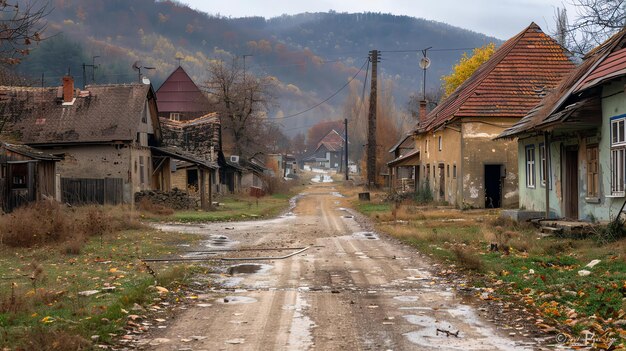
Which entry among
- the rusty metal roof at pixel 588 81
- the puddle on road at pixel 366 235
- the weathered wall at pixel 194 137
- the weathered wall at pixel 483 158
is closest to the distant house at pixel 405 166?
the weathered wall at pixel 194 137

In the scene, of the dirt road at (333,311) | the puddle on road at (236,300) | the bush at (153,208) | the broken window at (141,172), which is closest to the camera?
the dirt road at (333,311)

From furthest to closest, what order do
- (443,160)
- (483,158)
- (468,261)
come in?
1. (443,160)
2. (483,158)
3. (468,261)

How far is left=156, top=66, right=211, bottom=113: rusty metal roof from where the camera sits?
79375 millimetres

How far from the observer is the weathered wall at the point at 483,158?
1389 inches

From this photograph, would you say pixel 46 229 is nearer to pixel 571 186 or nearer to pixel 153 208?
pixel 153 208

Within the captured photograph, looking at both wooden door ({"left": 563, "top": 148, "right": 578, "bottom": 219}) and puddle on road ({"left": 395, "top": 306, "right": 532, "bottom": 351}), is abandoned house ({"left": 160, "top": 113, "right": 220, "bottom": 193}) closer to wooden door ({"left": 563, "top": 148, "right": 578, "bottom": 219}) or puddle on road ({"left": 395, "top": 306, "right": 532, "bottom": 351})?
wooden door ({"left": 563, "top": 148, "right": 578, "bottom": 219})

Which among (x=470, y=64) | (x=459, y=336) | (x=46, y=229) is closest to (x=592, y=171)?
(x=459, y=336)

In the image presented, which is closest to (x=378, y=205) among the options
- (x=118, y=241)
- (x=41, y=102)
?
(x=41, y=102)

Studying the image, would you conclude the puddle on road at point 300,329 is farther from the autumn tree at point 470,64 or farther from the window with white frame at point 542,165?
the autumn tree at point 470,64

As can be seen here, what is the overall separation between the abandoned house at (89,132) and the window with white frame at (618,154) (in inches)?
1039

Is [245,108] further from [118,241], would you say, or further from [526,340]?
[526,340]

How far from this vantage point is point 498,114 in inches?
1363

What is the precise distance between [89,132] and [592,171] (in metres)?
27.6

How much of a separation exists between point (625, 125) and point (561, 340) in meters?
11.5
